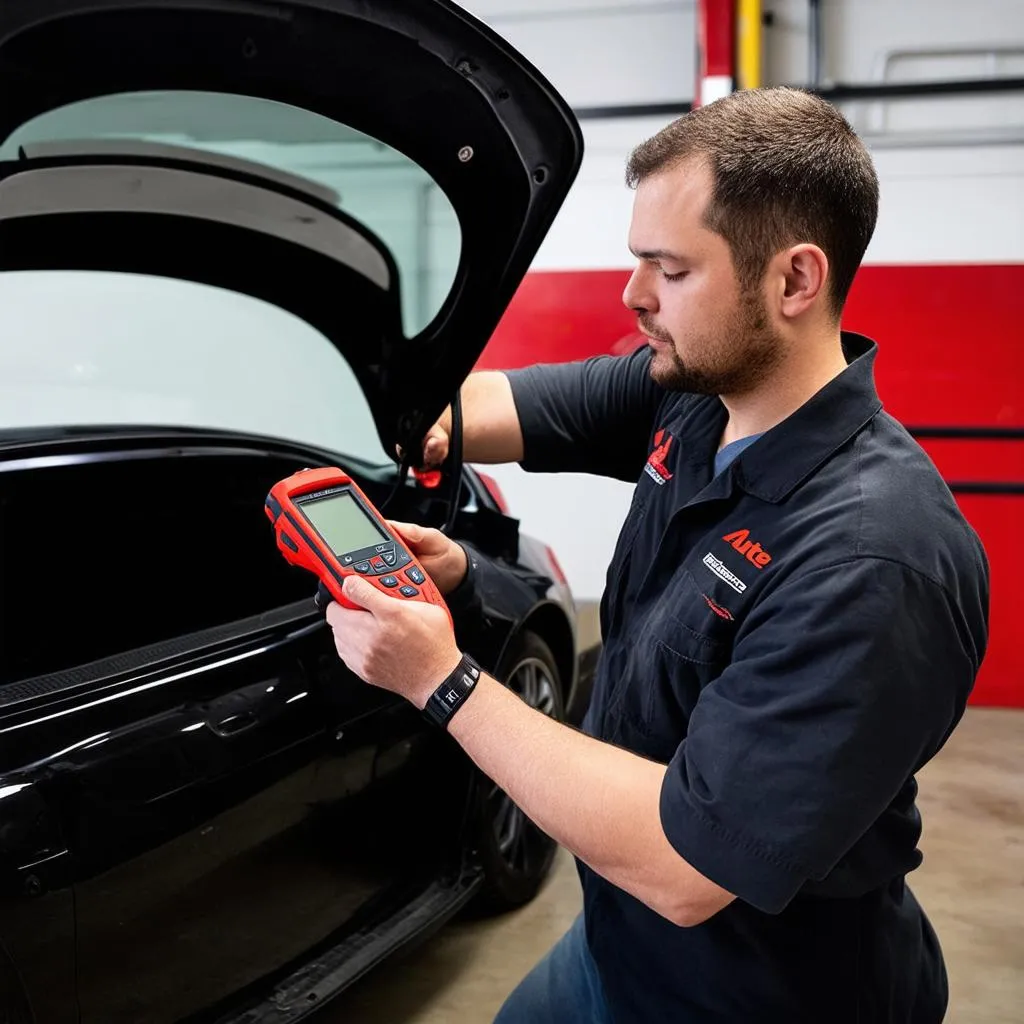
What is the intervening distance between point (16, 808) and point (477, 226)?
113cm

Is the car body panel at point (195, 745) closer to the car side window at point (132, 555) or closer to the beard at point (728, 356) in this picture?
the car side window at point (132, 555)

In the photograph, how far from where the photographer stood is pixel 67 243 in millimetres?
2277

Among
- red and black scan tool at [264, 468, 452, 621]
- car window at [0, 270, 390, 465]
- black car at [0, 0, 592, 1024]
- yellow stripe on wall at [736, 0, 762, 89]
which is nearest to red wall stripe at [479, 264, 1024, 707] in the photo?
yellow stripe on wall at [736, 0, 762, 89]

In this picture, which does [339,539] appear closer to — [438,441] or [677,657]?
[677,657]

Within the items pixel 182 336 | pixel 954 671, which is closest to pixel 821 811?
pixel 954 671

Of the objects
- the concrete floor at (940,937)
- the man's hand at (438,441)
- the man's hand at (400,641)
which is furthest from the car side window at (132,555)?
the man's hand at (400,641)

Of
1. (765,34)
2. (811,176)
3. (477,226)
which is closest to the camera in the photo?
(811,176)

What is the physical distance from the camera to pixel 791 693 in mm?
1028

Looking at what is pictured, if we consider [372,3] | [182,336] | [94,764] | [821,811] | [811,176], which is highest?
[372,3]

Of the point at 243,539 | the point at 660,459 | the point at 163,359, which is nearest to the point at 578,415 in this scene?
the point at 660,459

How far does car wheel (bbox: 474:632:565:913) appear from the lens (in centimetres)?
254

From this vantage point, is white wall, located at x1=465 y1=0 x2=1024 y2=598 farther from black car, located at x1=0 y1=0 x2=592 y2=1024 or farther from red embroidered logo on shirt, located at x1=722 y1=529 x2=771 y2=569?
red embroidered logo on shirt, located at x1=722 y1=529 x2=771 y2=569

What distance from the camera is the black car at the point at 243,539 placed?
4.91ft

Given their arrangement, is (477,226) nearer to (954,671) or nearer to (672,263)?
(672,263)
